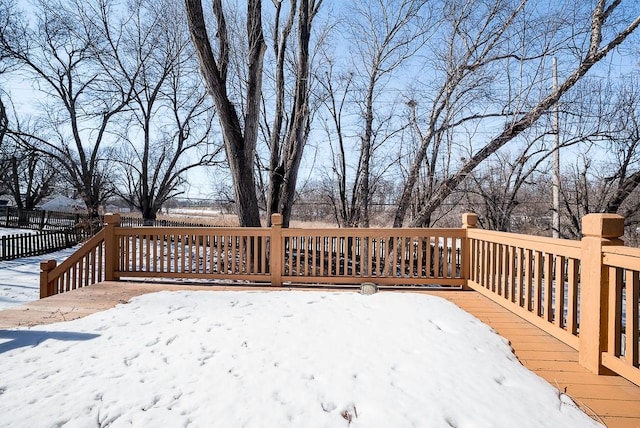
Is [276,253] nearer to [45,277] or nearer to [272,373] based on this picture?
[272,373]

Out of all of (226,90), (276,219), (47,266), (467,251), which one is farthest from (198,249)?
(467,251)

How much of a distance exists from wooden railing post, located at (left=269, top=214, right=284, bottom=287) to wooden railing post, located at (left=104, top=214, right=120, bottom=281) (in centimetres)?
243

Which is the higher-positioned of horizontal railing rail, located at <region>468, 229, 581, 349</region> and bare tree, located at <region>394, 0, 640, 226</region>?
bare tree, located at <region>394, 0, 640, 226</region>

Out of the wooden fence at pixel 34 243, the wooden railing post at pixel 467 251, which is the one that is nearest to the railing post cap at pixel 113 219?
the wooden railing post at pixel 467 251

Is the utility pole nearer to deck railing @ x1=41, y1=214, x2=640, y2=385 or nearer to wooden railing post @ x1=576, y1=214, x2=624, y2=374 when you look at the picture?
deck railing @ x1=41, y1=214, x2=640, y2=385

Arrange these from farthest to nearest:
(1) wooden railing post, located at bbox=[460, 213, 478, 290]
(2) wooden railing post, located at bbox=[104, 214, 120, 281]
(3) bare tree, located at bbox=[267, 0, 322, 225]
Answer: (3) bare tree, located at bbox=[267, 0, 322, 225]
(2) wooden railing post, located at bbox=[104, 214, 120, 281]
(1) wooden railing post, located at bbox=[460, 213, 478, 290]

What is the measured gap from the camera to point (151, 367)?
2.08 metres

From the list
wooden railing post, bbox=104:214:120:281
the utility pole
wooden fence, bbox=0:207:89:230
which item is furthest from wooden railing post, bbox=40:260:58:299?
wooden fence, bbox=0:207:89:230

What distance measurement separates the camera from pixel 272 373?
2.01m

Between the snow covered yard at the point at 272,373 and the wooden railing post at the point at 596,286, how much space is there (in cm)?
52

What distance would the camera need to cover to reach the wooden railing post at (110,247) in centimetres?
472

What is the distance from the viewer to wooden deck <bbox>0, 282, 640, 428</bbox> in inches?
71.0

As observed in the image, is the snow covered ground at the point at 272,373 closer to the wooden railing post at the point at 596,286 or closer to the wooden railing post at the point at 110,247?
the wooden railing post at the point at 596,286

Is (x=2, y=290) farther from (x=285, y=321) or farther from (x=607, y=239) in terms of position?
(x=607, y=239)
